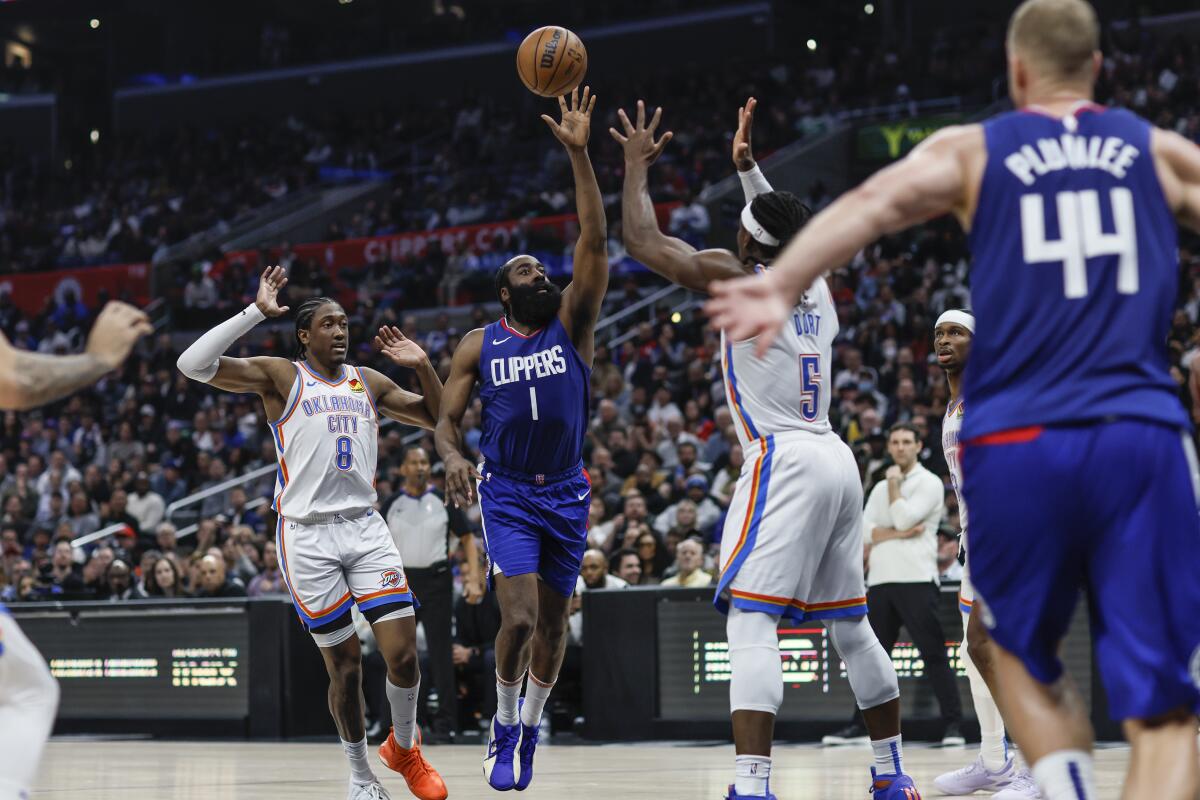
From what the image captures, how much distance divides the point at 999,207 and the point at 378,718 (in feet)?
37.2

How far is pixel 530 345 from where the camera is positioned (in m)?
8.09

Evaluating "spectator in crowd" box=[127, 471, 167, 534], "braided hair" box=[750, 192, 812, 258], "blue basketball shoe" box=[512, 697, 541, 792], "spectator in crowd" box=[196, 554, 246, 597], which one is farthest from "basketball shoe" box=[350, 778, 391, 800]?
"spectator in crowd" box=[127, 471, 167, 534]

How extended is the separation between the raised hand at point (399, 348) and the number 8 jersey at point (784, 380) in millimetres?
2294

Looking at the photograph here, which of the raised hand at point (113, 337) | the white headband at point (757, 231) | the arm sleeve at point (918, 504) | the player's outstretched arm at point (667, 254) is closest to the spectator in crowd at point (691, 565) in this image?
the arm sleeve at point (918, 504)

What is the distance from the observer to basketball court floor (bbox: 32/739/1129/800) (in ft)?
27.9

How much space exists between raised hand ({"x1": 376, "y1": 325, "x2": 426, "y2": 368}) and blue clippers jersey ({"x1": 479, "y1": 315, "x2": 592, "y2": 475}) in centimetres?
37

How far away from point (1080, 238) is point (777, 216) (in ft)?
8.90

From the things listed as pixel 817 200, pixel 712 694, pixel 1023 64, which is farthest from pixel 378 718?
pixel 817 200

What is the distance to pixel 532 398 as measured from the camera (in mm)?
7980

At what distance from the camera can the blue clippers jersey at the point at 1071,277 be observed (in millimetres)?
3641

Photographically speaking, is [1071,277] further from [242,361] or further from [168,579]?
[168,579]

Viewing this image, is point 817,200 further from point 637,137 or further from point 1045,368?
point 1045,368

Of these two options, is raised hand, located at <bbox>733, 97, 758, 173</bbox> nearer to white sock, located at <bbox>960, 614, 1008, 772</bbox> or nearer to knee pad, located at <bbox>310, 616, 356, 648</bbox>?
white sock, located at <bbox>960, 614, 1008, 772</bbox>

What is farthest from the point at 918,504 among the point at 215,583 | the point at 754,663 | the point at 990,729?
the point at 215,583
